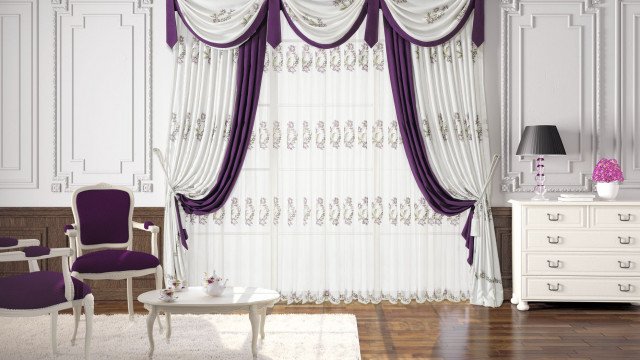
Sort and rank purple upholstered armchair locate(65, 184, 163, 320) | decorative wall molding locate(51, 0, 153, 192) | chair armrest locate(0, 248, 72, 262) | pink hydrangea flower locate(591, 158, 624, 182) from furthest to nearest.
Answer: decorative wall molding locate(51, 0, 153, 192), pink hydrangea flower locate(591, 158, 624, 182), purple upholstered armchair locate(65, 184, 163, 320), chair armrest locate(0, 248, 72, 262)

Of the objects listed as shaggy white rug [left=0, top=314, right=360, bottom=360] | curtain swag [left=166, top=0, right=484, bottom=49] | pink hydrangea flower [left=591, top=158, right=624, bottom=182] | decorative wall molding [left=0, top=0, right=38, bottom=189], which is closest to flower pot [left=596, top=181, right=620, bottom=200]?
pink hydrangea flower [left=591, top=158, right=624, bottom=182]

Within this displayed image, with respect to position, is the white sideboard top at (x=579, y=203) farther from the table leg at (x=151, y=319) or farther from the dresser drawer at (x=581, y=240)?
the table leg at (x=151, y=319)

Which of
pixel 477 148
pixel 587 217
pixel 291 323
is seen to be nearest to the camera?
pixel 291 323

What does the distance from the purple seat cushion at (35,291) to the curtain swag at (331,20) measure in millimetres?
2672

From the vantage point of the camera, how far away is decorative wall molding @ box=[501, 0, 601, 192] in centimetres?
577

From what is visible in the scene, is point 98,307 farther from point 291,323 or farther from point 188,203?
point 291,323

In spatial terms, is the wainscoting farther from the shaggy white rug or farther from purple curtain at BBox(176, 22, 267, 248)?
the shaggy white rug

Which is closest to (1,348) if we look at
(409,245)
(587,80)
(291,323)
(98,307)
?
(98,307)

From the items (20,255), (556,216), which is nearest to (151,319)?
(20,255)

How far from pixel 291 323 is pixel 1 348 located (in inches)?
76.7

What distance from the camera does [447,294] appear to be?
5.70 metres

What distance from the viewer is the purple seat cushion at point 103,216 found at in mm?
4953

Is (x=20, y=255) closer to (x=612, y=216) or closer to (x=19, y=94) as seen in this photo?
(x=19, y=94)

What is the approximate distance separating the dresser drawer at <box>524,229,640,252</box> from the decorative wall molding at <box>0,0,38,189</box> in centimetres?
439
